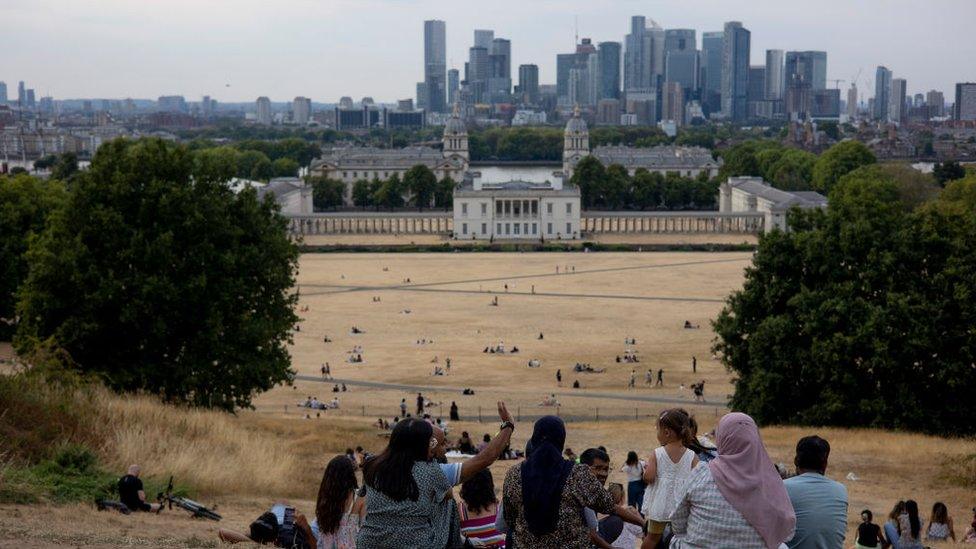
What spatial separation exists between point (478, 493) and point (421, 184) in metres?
90.6

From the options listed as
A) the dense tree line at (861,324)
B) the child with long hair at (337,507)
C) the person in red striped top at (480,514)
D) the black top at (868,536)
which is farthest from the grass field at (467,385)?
the black top at (868,536)

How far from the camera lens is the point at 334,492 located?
26.6ft

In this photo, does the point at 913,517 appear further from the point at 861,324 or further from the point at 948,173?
the point at 948,173

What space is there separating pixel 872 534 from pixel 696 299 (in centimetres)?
4257

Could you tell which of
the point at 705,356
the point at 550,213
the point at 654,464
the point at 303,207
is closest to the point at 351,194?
the point at 303,207

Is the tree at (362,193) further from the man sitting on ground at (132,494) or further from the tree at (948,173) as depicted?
the man sitting on ground at (132,494)

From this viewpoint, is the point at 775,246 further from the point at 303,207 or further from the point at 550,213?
the point at 303,207

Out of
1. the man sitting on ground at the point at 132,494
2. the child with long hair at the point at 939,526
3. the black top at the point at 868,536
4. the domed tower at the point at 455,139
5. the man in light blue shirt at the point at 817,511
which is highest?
the domed tower at the point at 455,139

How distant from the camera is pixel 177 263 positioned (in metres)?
24.9

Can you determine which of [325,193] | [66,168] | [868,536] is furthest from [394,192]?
[868,536]

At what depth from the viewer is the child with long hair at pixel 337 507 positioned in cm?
807

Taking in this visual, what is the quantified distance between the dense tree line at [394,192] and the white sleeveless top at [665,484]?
89166 millimetres

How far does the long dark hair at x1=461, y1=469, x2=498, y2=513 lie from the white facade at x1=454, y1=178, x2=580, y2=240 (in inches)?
3026

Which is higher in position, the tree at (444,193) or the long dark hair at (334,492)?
the long dark hair at (334,492)
